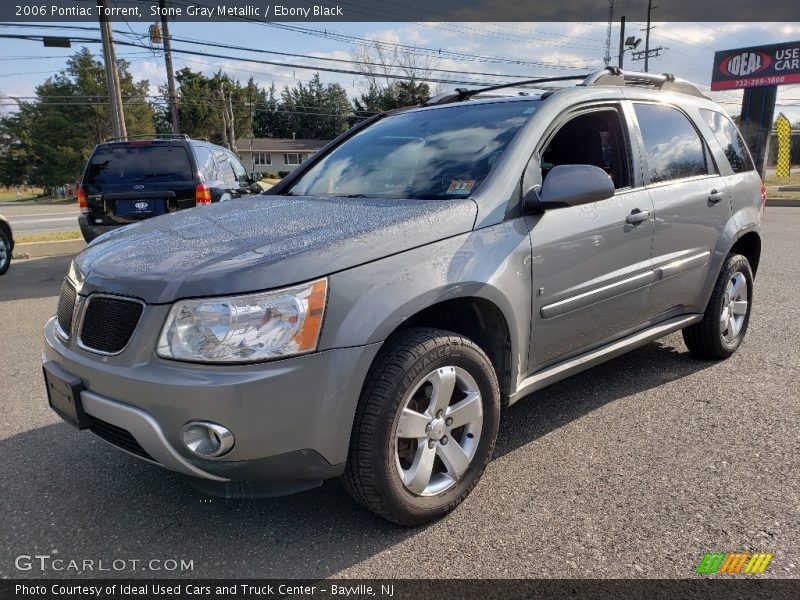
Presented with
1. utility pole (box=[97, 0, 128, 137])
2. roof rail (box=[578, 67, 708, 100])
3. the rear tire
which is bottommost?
the rear tire

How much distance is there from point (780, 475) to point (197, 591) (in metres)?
2.62

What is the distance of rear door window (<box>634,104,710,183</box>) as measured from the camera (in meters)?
3.72

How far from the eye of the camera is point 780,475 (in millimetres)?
A: 2896

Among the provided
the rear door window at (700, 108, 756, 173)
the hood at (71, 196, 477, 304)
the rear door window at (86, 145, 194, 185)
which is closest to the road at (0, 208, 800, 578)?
the hood at (71, 196, 477, 304)

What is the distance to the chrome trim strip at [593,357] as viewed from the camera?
9.87ft

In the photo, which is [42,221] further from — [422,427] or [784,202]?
[784,202]

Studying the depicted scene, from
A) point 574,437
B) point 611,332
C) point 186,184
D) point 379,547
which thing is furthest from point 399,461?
point 186,184

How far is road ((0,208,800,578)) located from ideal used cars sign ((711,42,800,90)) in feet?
88.1

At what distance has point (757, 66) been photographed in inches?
1019

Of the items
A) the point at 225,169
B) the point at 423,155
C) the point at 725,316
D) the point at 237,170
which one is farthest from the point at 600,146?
the point at 237,170

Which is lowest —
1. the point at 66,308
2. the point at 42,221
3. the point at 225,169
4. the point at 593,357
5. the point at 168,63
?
the point at 42,221

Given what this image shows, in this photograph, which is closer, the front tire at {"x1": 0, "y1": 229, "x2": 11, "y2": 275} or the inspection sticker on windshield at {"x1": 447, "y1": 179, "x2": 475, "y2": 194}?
the inspection sticker on windshield at {"x1": 447, "y1": 179, "x2": 475, "y2": 194}

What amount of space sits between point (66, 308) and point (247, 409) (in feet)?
3.80
